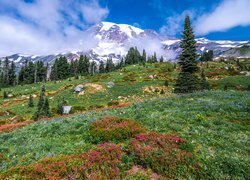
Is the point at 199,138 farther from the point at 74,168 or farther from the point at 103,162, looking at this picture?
the point at 74,168

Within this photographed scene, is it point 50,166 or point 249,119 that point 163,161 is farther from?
point 249,119

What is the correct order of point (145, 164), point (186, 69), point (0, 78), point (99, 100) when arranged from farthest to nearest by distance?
point (0, 78), point (99, 100), point (186, 69), point (145, 164)

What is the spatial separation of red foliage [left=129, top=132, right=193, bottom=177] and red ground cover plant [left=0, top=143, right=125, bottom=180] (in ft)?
3.35

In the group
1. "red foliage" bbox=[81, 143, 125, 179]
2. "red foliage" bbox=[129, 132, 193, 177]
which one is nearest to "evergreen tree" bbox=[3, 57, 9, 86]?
"red foliage" bbox=[81, 143, 125, 179]

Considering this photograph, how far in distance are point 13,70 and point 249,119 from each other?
5327 inches

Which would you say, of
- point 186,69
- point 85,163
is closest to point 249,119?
point 85,163

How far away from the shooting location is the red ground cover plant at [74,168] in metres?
7.69

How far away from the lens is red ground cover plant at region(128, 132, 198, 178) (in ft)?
26.7

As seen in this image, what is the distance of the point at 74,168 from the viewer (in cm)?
799

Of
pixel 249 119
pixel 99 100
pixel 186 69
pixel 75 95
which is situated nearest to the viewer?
pixel 249 119

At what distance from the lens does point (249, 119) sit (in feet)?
44.7

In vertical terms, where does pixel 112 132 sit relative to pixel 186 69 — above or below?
below

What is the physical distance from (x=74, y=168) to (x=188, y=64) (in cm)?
3784

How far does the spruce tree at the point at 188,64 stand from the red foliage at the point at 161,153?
105 feet
